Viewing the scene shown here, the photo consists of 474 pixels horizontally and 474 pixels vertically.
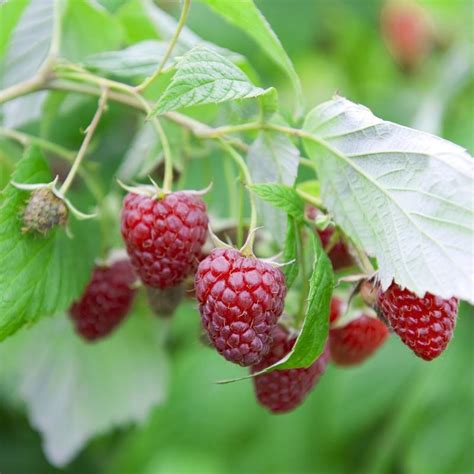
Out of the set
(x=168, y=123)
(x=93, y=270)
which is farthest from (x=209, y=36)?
(x=93, y=270)

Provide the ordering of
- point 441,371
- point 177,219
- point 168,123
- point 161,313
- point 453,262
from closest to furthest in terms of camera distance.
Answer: point 453,262 → point 177,219 → point 161,313 → point 168,123 → point 441,371

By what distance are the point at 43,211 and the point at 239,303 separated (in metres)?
0.27

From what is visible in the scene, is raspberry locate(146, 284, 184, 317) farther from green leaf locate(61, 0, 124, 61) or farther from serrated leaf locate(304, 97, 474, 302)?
green leaf locate(61, 0, 124, 61)

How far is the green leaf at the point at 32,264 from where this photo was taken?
3.61 feet

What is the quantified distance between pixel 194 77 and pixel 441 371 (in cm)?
125

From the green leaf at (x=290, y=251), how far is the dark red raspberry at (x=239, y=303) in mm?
42

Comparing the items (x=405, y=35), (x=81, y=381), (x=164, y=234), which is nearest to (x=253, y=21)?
(x=164, y=234)

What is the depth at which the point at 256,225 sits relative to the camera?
1.17 metres

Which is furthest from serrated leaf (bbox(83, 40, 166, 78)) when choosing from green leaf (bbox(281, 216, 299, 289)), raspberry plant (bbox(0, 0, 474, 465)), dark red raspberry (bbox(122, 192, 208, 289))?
green leaf (bbox(281, 216, 299, 289))

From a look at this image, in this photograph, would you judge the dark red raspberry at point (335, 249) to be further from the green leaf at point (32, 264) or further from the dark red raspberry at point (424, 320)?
the green leaf at point (32, 264)

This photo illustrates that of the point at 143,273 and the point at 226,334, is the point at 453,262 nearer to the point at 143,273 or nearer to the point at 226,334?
the point at 226,334

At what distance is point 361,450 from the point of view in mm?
2113

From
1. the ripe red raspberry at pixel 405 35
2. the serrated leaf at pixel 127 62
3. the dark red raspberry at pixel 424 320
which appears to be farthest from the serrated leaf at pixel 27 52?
the ripe red raspberry at pixel 405 35

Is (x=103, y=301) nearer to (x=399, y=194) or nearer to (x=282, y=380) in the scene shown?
(x=282, y=380)
